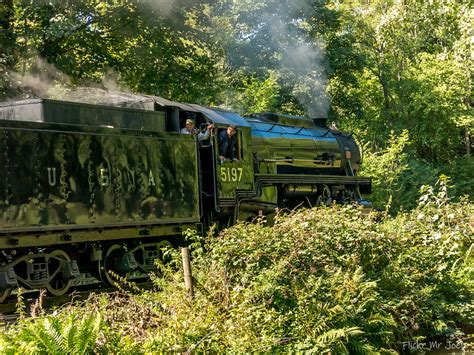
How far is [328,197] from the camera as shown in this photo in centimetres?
1598

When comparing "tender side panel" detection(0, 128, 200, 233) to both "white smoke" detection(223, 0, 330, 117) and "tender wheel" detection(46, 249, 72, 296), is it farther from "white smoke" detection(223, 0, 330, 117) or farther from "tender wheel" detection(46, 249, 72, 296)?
"white smoke" detection(223, 0, 330, 117)

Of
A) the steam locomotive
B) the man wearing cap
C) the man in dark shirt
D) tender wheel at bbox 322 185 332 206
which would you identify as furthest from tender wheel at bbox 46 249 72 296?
tender wheel at bbox 322 185 332 206

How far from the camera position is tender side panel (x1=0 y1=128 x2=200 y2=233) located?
8.56m

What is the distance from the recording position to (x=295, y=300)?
21.2ft

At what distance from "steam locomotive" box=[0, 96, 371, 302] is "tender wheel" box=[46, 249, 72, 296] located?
0.05 ft

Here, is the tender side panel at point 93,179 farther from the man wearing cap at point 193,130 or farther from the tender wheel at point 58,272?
the tender wheel at point 58,272

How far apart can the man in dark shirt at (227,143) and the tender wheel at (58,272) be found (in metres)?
3.51

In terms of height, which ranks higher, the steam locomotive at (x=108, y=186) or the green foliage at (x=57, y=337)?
the steam locomotive at (x=108, y=186)

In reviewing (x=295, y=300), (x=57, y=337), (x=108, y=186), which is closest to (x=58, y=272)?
(x=108, y=186)

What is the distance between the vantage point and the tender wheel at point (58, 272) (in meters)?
9.40

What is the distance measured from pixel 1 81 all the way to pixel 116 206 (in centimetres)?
626

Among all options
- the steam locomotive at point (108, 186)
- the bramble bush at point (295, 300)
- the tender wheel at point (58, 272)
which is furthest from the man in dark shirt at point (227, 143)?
the bramble bush at point (295, 300)

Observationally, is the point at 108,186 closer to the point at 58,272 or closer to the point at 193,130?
the point at 58,272

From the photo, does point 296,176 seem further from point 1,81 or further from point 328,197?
point 1,81
